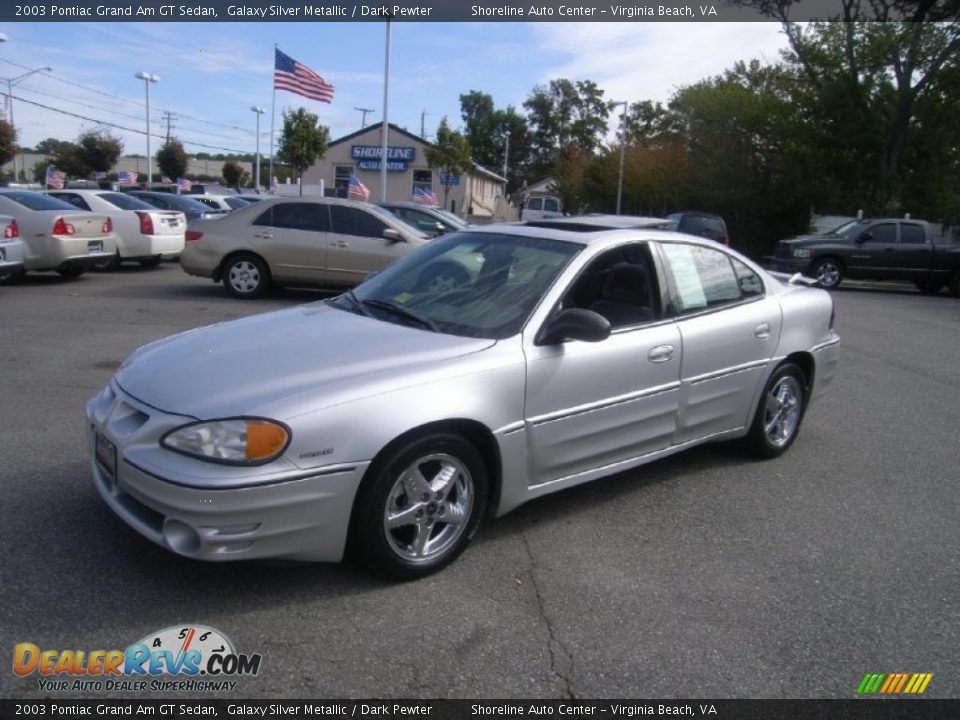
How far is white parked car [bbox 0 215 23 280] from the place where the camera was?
35.8ft

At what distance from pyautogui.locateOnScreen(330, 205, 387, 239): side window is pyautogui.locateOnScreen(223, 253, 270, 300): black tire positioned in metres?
1.23

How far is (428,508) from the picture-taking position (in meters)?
3.63

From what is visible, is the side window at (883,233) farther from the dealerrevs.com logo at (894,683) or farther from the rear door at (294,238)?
the dealerrevs.com logo at (894,683)

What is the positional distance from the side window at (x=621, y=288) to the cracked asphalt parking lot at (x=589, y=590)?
1.05 metres

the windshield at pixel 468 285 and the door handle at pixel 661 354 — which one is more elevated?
the windshield at pixel 468 285

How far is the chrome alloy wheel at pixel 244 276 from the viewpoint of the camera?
39.7 ft

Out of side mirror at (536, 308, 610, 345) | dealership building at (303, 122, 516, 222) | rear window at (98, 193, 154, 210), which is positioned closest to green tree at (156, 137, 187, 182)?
dealership building at (303, 122, 516, 222)

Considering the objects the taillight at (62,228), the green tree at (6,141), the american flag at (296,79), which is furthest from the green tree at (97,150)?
the taillight at (62,228)

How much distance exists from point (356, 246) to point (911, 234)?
14.5 m

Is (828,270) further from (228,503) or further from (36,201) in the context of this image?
(228,503)

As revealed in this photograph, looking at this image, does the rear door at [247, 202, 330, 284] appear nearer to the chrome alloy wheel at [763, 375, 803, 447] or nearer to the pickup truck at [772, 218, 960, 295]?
the chrome alloy wheel at [763, 375, 803, 447]

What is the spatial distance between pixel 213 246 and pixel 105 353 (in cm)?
442

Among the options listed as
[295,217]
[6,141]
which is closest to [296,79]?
[295,217]

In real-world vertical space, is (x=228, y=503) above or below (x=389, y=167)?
below
